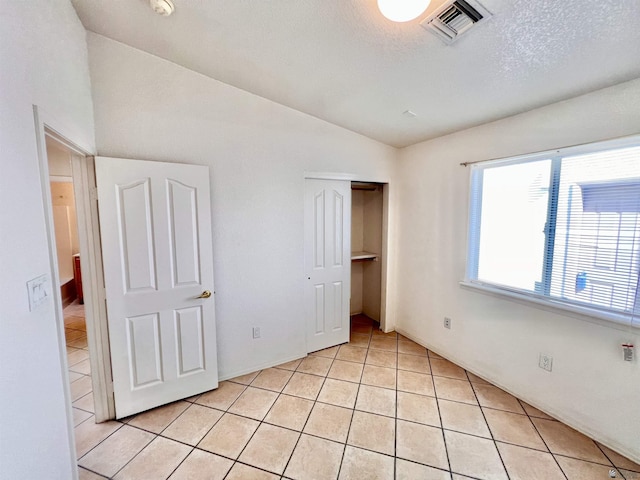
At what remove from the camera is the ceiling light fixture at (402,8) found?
1.06 meters

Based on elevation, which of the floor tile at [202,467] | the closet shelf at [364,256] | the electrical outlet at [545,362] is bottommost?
the floor tile at [202,467]

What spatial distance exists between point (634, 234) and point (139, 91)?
3.49 m

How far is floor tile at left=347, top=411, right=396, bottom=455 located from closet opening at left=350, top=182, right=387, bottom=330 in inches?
62.5

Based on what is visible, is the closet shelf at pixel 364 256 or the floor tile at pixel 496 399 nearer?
the floor tile at pixel 496 399

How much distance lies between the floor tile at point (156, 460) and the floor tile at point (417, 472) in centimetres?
135

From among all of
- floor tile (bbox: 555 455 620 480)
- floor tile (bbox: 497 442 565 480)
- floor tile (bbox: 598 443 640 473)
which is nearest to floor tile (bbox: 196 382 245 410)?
floor tile (bbox: 497 442 565 480)

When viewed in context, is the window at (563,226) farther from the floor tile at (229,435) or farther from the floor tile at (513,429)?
the floor tile at (229,435)

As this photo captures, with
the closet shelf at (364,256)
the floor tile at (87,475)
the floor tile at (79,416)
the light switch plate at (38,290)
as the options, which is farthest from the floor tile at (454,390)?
the floor tile at (79,416)

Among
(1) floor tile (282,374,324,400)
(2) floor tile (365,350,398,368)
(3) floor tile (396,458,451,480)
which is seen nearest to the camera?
(3) floor tile (396,458,451,480)

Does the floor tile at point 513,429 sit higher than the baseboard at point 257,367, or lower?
lower

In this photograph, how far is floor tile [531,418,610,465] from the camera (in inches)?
65.4

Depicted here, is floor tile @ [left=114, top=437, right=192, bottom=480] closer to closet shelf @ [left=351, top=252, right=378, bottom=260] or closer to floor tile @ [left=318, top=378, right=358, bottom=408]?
floor tile @ [left=318, top=378, right=358, bottom=408]

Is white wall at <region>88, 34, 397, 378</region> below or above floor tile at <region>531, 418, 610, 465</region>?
above

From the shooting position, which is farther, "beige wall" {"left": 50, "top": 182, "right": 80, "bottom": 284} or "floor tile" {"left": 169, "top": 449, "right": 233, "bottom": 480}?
"beige wall" {"left": 50, "top": 182, "right": 80, "bottom": 284}
